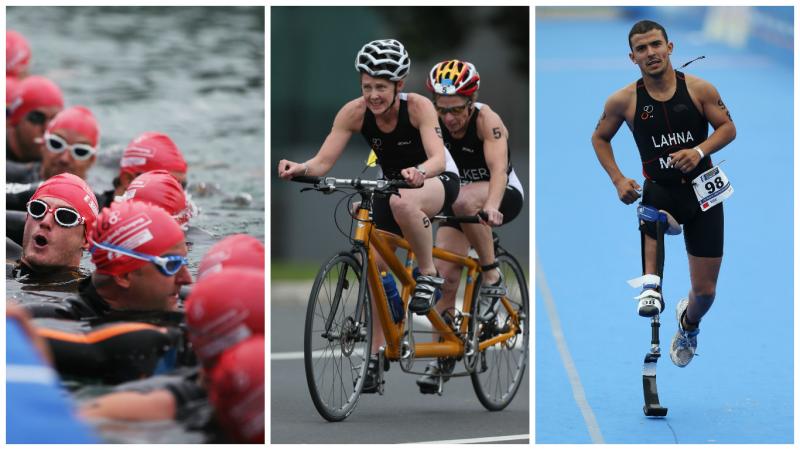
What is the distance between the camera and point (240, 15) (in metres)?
13.6

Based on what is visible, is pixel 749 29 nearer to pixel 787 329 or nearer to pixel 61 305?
pixel 787 329

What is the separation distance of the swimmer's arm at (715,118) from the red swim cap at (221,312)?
2528 millimetres

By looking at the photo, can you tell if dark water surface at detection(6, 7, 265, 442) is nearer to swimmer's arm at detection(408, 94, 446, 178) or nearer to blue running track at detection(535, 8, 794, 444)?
swimmer's arm at detection(408, 94, 446, 178)

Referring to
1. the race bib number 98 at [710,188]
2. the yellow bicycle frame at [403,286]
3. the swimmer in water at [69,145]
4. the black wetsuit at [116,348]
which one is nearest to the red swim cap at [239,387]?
the black wetsuit at [116,348]

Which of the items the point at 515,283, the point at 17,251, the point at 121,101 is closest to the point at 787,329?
the point at 515,283

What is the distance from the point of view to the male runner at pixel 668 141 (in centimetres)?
683

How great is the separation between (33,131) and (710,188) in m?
5.10

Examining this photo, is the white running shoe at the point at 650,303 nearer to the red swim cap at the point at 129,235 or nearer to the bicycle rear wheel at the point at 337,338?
the bicycle rear wheel at the point at 337,338

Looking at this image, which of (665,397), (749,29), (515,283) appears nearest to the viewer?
(665,397)

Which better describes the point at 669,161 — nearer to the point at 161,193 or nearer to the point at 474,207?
the point at 474,207

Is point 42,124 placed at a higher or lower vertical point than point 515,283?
higher

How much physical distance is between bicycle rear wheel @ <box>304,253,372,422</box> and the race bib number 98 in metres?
1.66

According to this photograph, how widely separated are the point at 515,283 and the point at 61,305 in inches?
142

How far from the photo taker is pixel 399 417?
25.0 feet
